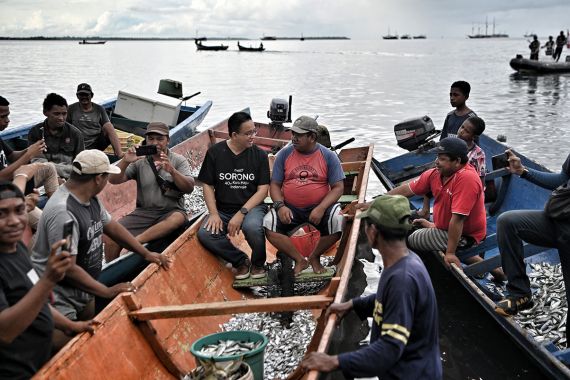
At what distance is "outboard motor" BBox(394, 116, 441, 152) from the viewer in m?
12.1

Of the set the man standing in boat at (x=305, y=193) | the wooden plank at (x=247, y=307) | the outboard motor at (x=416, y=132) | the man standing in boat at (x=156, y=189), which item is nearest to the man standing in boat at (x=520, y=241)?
the man standing in boat at (x=305, y=193)

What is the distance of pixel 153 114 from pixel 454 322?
10.1 meters

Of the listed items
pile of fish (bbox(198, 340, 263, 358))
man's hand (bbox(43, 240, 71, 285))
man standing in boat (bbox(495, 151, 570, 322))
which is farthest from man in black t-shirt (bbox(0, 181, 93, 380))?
man standing in boat (bbox(495, 151, 570, 322))

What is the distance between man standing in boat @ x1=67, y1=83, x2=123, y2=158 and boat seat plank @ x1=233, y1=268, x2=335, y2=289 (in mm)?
5080

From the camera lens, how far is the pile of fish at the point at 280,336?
5.55 meters

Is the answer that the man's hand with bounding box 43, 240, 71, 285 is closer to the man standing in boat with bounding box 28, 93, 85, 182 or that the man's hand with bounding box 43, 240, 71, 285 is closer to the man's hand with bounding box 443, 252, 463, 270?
the man's hand with bounding box 443, 252, 463, 270

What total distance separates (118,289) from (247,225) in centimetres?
200

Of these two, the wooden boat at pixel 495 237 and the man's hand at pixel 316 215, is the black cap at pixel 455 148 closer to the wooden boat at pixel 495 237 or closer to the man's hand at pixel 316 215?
the wooden boat at pixel 495 237

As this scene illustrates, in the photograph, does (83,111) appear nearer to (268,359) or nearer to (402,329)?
(268,359)

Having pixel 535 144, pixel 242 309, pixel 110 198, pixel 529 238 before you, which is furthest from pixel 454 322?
pixel 535 144

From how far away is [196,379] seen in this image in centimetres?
434

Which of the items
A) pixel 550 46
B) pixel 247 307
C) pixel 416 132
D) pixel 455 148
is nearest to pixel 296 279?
pixel 247 307

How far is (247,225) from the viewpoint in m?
6.71

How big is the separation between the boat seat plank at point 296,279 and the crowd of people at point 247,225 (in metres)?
0.08
